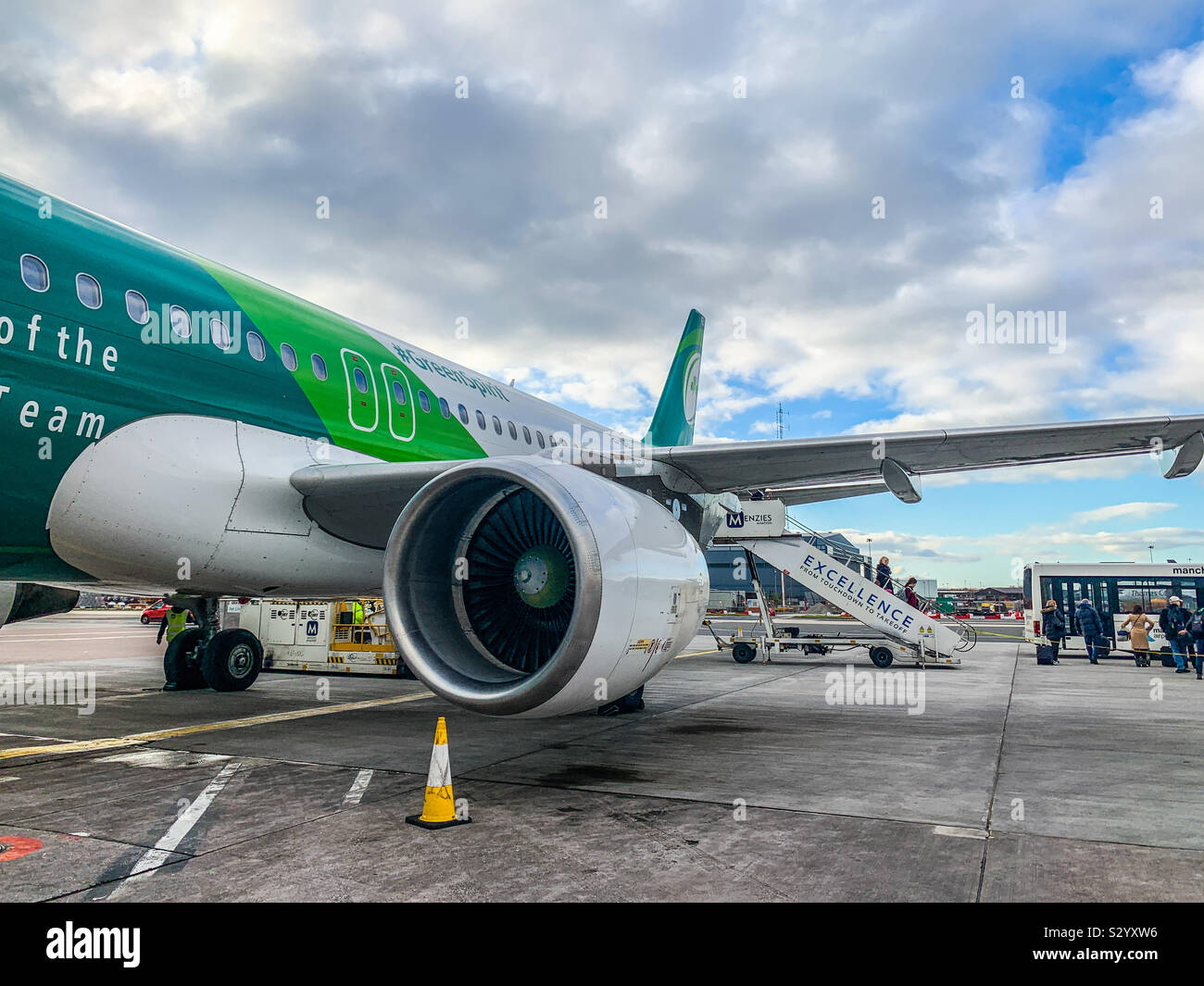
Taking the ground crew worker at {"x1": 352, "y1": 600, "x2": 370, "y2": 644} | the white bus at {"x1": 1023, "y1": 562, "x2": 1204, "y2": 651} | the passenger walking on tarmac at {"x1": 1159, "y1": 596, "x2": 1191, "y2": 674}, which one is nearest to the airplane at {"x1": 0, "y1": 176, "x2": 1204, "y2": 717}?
the ground crew worker at {"x1": 352, "y1": 600, "x2": 370, "y2": 644}

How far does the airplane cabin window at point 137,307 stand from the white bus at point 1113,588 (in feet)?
70.1

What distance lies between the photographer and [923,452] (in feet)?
23.2

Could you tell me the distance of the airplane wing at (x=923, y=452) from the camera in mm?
6715

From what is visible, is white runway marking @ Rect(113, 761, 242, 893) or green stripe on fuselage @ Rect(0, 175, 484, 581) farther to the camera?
green stripe on fuselage @ Rect(0, 175, 484, 581)

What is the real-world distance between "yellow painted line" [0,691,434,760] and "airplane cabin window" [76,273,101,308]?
11.5ft

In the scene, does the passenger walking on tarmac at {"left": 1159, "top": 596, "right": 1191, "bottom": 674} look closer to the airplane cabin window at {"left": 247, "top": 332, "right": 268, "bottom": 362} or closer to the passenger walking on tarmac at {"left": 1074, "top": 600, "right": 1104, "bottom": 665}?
the passenger walking on tarmac at {"left": 1074, "top": 600, "right": 1104, "bottom": 665}

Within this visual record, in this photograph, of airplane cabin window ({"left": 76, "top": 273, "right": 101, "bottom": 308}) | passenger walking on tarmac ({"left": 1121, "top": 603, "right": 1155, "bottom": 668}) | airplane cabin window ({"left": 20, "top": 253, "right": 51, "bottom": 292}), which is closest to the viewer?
airplane cabin window ({"left": 20, "top": 253, "right": 51, "bottom": 292})

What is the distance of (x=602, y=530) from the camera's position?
4.90 m

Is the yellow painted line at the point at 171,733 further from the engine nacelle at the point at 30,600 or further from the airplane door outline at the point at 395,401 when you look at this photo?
the airplane door outline at the point at 395,401

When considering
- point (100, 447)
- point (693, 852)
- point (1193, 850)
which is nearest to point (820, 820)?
point (693, 852)

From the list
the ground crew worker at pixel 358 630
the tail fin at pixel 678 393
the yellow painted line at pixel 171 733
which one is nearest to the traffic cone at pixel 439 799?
the yellow painted line at pixel 171 733

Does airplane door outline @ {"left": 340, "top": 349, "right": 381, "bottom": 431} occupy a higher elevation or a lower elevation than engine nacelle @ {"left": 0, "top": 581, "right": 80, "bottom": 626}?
higher

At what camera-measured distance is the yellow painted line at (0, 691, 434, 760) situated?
6601 millimetres
